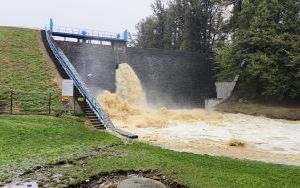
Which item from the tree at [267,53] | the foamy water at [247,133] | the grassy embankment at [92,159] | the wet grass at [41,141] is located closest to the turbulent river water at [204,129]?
the foamy water at [247,133]

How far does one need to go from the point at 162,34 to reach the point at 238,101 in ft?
75.4

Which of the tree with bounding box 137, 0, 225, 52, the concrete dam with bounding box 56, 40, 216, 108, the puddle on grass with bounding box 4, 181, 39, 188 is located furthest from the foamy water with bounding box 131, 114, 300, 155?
the tree with bounding box 137, 0, 225, 52

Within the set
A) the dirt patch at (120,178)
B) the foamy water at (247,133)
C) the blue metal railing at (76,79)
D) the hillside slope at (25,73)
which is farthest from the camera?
the hillside slope at (25,73)

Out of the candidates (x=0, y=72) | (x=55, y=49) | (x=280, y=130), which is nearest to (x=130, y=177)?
(x=280, y=130)

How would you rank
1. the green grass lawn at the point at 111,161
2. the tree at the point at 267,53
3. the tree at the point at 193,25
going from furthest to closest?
the tree at the point at 193,25
the tree at the point at 267,53
the green grass lawn at the point at 111,161

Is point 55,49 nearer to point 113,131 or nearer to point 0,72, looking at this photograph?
point 0,72

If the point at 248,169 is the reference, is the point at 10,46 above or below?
above

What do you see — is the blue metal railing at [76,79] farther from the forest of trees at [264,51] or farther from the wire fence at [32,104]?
the forest of trees at [264,51]

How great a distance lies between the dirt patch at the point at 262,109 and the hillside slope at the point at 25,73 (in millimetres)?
15306

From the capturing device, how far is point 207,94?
39188 mm

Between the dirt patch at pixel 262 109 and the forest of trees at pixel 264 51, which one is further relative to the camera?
the forest of trees at pixel 264 51

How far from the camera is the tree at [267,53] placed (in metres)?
32.9

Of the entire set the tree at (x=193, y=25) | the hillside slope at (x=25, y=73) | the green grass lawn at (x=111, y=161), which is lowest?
the green grass lawn at (x=111, y=161)

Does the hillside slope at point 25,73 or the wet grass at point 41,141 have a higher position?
the hillside slope at point 25,73
